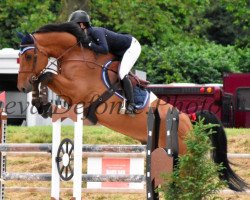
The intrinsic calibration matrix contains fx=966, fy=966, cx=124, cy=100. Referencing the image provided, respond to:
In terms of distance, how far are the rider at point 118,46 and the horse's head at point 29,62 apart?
1.81ft

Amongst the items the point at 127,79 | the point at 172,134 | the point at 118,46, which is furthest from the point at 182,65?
the point at 172,134

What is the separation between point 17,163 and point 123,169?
97.2 inches

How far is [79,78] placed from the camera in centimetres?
1085

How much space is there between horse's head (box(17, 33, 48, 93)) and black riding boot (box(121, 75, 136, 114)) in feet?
3.04

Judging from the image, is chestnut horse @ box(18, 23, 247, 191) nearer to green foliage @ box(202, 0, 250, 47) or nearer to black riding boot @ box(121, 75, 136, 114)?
black riding boot @ box(121, 75, 136, 114)

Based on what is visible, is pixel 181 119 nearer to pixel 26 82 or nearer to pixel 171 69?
pixel 26 82

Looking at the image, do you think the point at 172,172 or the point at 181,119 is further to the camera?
the point at 181,119

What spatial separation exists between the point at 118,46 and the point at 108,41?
19cm

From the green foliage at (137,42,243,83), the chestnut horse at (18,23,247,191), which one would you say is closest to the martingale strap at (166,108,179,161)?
the chestnut horse at (18,23,247,191)

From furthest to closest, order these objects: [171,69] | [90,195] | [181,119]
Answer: [171,69], [90,195], [181,119]

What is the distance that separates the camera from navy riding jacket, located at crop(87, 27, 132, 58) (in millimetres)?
10672

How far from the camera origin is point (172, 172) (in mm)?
7410

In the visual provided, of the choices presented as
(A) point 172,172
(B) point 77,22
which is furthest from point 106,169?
(A) point 172,172

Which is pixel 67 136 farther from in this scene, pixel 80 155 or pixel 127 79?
pixel 80 155
